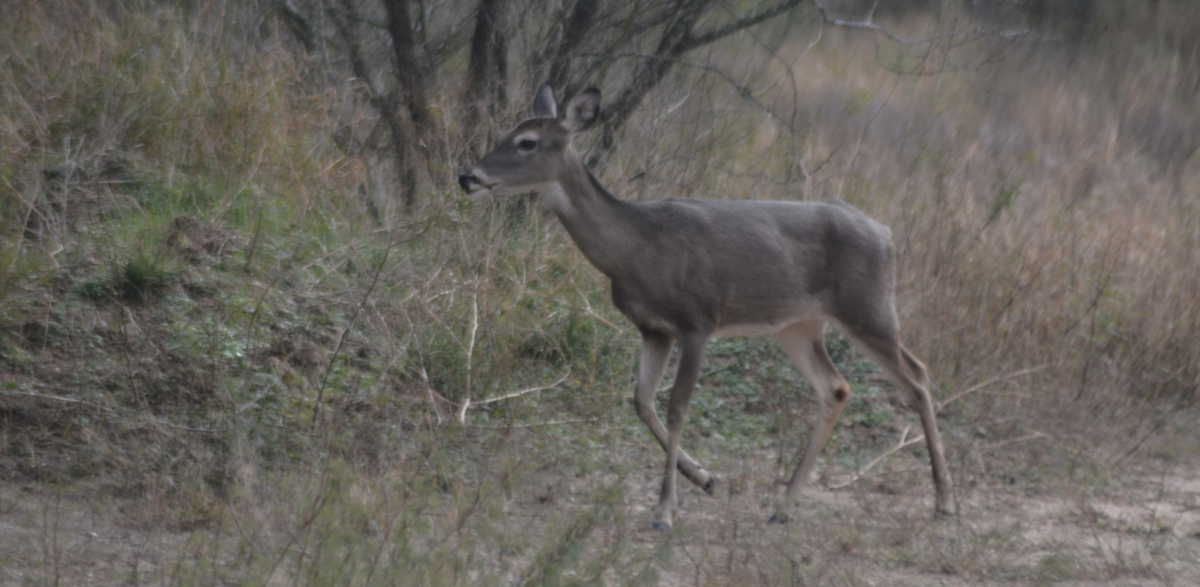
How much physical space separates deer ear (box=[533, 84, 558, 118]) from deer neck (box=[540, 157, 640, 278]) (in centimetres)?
42

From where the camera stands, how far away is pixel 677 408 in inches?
254

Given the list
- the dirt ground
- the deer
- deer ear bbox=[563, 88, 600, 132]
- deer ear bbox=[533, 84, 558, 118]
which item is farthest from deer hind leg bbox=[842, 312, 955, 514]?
deer ear bbox=[533, 84, 558, 118]

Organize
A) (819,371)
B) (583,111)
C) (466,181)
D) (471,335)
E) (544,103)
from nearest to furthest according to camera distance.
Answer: (466,181), (583,111), (544,103), (819,371), (471,335)

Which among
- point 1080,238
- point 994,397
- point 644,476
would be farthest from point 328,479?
point 1080,238

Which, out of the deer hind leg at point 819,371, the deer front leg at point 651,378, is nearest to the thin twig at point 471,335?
the deer front leg at point 651,378

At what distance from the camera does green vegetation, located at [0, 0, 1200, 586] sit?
5.21m

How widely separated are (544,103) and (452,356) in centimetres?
166

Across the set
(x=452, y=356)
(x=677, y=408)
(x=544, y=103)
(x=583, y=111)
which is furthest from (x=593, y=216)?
(x=452, y=356)

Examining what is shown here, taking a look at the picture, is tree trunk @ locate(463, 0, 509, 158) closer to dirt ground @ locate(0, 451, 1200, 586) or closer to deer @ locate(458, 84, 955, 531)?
deer @ locate(458, 84, 955, 531)

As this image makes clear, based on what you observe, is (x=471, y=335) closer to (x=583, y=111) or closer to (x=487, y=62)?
(x=583, y=111)

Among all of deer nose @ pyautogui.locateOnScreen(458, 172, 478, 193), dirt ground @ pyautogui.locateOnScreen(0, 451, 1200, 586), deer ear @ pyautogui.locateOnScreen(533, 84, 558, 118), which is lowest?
dirt ground @ pyautogui.locateOnScreen(0, 451, 1200, 586)

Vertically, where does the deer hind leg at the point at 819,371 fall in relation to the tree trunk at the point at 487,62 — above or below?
below

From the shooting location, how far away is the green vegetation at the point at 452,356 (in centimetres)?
521

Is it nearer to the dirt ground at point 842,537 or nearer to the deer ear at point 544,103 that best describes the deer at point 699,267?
the deer ear at point 544,103
